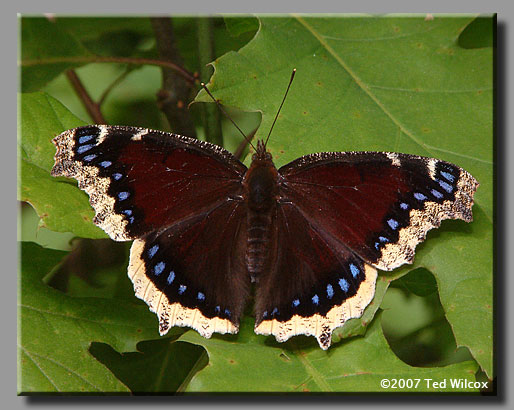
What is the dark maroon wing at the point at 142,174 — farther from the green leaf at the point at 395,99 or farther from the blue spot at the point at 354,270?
the blue spot at the point at 354,270

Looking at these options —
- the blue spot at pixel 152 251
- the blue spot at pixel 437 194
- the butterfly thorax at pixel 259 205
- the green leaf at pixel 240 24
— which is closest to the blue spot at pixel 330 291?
the butterfly thorax at pixel 259 205

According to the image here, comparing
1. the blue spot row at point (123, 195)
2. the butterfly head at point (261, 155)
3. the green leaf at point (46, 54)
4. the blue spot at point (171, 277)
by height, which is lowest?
the blue spot at point (171, 277)

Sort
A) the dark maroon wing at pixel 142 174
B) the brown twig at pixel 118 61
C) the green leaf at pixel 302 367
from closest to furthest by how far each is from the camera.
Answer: the green leaf at pixel 302 367
the dark maroon wing at pixel 142 174
the brown twig at pixel 118 61

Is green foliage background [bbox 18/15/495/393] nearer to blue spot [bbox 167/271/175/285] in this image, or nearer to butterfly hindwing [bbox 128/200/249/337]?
butterfly hindwing [bbox 128/200/249/337]

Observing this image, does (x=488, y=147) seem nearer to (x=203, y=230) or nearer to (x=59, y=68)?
(x=203, y=230)

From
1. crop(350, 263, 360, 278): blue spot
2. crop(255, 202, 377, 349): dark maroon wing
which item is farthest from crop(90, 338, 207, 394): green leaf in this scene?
crop(350, 263, 360, 278): blue spot

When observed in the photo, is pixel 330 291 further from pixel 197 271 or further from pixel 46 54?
pixel 46 54

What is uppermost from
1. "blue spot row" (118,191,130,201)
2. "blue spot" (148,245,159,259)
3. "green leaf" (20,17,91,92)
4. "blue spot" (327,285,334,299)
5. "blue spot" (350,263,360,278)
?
"green leaf" (20,17,91,92)
